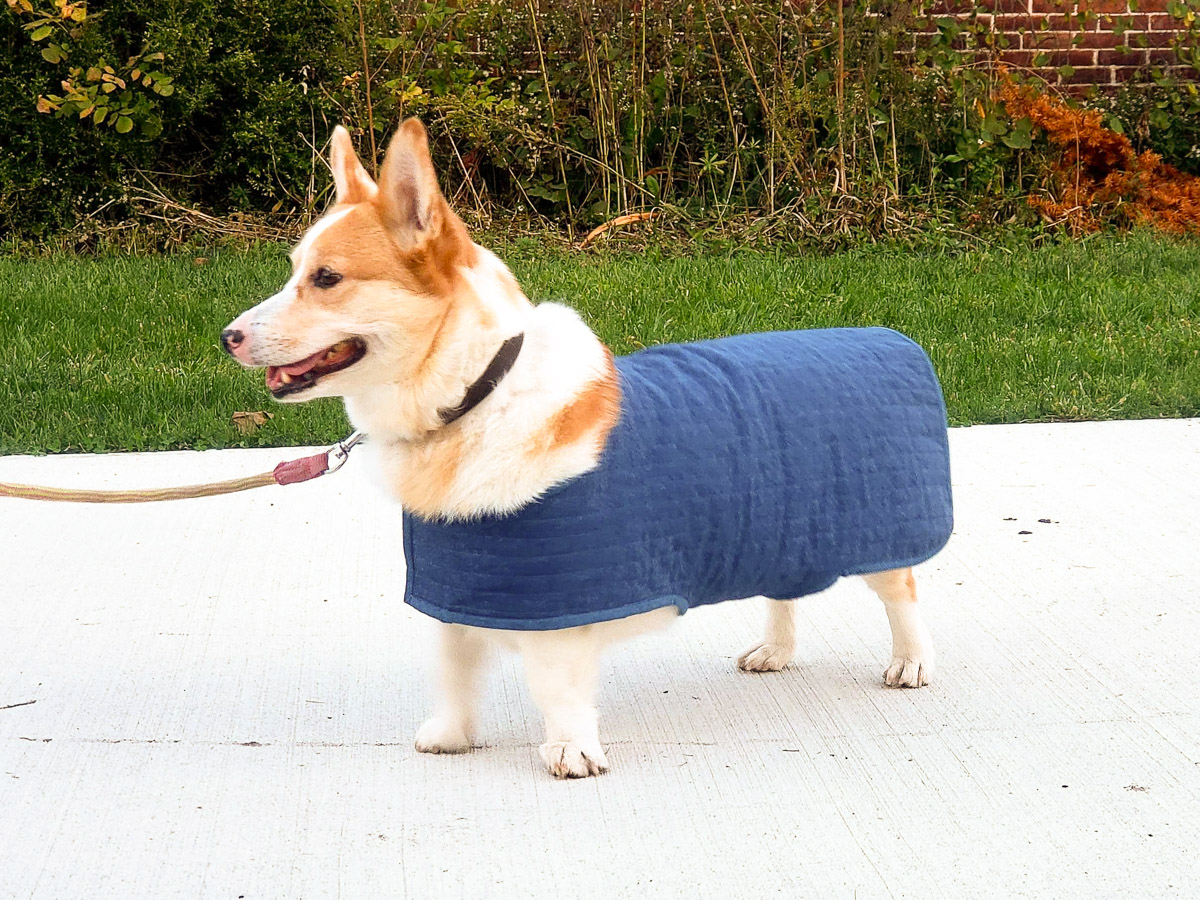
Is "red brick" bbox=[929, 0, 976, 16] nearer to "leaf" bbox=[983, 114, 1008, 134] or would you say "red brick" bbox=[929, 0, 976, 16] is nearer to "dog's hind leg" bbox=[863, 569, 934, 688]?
"leaf" bbox=[983, 114, 1008, 134]

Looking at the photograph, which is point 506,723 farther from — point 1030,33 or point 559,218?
point 1030,33

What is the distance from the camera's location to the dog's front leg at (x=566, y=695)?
8.52 feet

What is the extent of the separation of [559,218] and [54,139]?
9.23ft

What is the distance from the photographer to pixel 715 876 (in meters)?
2.31

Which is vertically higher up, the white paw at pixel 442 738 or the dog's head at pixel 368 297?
the dog's head at pixel 368 297

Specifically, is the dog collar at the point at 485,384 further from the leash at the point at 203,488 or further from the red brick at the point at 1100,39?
the red brick at the point at 1100,39

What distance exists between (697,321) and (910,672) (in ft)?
10.0

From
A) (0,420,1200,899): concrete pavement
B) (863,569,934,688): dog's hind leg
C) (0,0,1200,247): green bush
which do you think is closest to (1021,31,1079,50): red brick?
(0,0,1200,247): green bush

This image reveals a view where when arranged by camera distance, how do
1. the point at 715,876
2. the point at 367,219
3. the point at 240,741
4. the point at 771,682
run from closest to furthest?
1. the point at 715,876
2. the point at 367,219
3. the point at 240,741
4. the point at 771,682

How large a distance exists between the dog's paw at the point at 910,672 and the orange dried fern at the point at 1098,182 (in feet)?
17.7

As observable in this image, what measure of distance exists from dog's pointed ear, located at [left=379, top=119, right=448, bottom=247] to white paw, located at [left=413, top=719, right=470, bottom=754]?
38.1 inches

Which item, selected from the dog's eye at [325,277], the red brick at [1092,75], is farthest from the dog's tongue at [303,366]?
the red brick at [1092,75]

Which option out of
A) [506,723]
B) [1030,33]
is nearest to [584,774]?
[506,723]

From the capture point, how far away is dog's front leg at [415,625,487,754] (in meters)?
2.77
